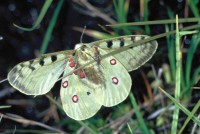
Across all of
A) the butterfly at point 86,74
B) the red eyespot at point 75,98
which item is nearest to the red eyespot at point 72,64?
the butterfly at point 86,74

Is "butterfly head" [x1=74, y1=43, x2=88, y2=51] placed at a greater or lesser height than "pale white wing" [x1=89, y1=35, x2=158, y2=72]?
greater

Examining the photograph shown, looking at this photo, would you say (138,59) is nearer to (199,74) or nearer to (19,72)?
(19,72)

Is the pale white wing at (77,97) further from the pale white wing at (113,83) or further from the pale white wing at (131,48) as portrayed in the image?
the pale white wing at (131,48)

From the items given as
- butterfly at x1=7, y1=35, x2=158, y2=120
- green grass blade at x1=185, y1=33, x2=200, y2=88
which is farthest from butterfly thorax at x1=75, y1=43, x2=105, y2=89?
green grass blade at x1=185, y1=33, x2=200, y2=88

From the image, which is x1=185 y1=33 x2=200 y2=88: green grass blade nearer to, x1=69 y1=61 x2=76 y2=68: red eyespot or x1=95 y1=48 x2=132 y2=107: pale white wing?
x1=95 y1=48 x2=132 y2=107: pale white wing

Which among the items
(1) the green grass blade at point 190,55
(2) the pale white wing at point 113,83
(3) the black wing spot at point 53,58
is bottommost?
(1) the green grass blade at point 190,55

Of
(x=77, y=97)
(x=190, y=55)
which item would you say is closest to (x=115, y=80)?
(x=77, y=97)
